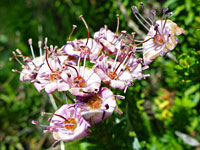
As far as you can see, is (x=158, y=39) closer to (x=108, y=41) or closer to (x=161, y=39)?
(x=161, y=39)

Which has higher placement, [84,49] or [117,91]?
[84,49]

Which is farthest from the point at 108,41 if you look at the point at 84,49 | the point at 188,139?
the point at 188,139

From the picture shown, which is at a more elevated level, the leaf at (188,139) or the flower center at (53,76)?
the flower center at (53,76)

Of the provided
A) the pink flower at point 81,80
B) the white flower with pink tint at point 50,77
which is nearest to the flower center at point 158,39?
the pink flower at point 81,80

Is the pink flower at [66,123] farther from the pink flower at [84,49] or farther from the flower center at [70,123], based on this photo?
the pink flower at [84,49]

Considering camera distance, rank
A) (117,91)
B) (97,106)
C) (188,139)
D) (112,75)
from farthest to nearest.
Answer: (188,139)
(117,91)
(112,75)
(97,106)

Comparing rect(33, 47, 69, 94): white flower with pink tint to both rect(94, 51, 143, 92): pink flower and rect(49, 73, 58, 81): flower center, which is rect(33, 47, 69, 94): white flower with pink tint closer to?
rect(49, 73, 58, 81): flower center

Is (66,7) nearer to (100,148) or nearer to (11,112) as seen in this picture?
(11,112)
